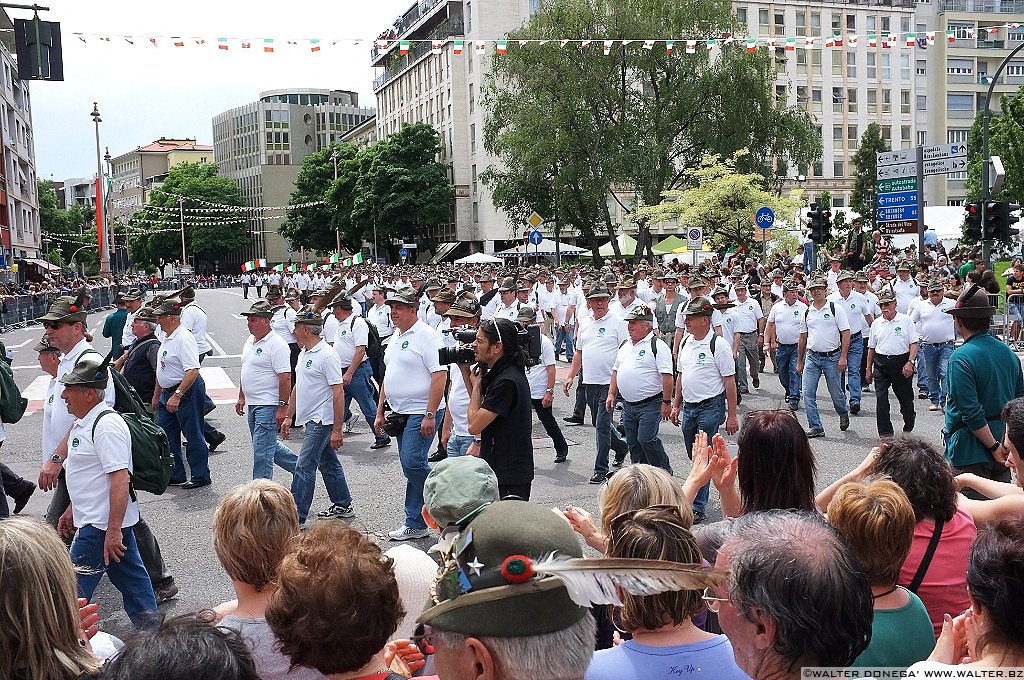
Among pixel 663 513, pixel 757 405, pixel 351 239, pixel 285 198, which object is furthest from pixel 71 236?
pixel 663 513

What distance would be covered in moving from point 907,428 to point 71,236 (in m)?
118

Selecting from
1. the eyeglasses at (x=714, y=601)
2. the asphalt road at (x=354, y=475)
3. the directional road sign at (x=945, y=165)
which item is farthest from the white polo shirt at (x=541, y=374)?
the directional road sign at (x=945, y=165)

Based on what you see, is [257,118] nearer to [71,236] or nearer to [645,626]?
[71,236]

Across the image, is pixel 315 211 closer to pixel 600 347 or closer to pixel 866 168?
pixel 866 168

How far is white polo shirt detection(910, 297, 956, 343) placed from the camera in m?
13.0

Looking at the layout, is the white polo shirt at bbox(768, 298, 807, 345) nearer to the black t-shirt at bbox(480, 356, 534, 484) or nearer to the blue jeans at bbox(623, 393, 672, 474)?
the blue jeans at bbox(623, 393, 672, 474)

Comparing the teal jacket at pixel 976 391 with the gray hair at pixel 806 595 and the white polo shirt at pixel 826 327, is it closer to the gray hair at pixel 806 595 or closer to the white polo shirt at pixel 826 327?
the gray hair at pixel 806 595

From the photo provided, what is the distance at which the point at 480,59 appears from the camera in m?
70.7

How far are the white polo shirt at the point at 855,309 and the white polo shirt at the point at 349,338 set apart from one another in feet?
21.3

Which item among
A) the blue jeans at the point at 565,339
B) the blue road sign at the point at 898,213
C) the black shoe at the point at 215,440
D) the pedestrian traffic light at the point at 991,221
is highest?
the blue road sign at the point at 898,213

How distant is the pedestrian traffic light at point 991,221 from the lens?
831 inches

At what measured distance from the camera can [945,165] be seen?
2325cm

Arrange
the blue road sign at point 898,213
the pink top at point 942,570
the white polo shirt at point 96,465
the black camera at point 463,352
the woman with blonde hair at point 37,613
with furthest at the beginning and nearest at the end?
1. the blue road sign at point 898,213
2. the black camera at point 463,352
3. the white polo shirt at point 96,465
4. the pink top at point 942,570
5. the woman with blonde hair at point 37,613

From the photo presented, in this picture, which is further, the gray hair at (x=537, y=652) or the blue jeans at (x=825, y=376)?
the blue jeans at (x=825, y=376)
